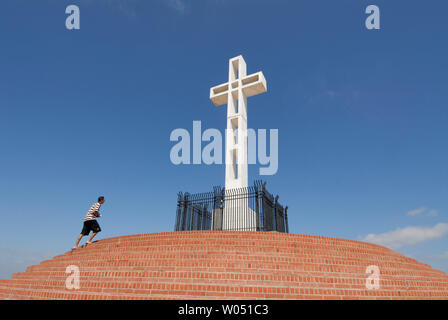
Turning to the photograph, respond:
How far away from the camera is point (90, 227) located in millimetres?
7074

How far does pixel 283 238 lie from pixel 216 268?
7.02 feet

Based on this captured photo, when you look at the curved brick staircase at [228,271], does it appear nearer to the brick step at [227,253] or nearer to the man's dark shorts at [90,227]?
the brick step at [227,253]

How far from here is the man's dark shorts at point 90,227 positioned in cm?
704

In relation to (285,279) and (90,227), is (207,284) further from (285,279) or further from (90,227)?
(90,227)

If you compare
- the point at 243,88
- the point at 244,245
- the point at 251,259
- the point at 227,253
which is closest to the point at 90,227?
the point at 227,253

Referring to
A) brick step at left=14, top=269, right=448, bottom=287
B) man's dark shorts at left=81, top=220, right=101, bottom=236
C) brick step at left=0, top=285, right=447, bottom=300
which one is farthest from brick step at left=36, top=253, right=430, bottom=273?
man's dark shorts at left=81, top=220, right=101, bottom=236

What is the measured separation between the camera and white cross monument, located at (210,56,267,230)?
9.36 meters

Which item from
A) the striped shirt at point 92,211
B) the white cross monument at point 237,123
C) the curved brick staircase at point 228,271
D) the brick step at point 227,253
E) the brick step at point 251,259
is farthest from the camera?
the white cross monument at point 237,123

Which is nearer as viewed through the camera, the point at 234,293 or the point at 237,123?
the point at 234,293

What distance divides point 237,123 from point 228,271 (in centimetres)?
834

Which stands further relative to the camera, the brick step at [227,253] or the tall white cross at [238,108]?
the tall white cross at [238,108]

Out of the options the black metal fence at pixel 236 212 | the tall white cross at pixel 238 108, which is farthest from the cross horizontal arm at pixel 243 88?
the black metal fence at pixel 236 212
